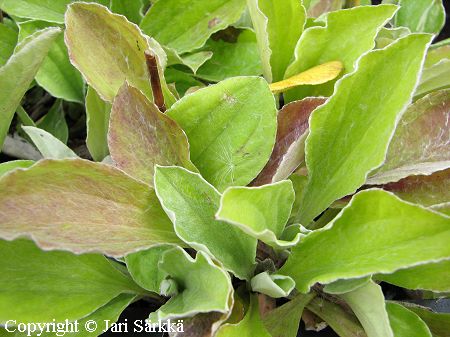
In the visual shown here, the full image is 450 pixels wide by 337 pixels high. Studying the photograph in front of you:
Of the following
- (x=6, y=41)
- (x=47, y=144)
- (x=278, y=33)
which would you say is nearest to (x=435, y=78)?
(x=278, y=33)

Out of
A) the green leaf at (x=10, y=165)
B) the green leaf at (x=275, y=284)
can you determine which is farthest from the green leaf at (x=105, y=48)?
the green leaf at (x=275, y=284)

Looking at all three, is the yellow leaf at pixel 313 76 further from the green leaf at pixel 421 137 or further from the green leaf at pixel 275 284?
the green leaf at pixel 275 284

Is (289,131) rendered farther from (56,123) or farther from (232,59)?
(56,123)

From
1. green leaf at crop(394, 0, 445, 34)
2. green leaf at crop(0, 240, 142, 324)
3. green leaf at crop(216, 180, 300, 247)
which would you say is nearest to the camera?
green leaf at crop(216, 180, 300, 247)

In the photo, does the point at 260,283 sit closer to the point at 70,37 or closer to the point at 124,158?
the point at 124,158

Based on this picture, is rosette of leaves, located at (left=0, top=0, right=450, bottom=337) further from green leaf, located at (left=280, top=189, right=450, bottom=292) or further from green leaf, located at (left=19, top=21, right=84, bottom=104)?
green leaf, located at (left=19, top=21, right=84, bottom=104)

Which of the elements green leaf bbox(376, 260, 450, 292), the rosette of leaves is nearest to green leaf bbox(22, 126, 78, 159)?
the rosette of leaves
